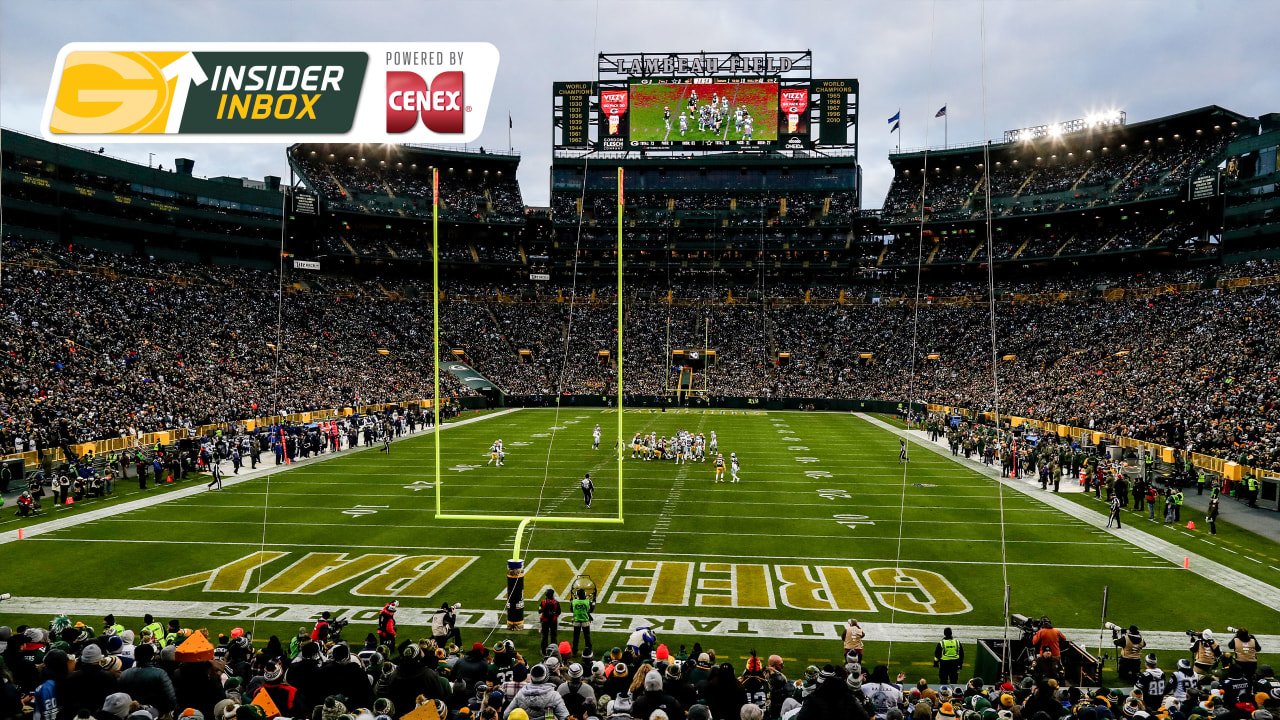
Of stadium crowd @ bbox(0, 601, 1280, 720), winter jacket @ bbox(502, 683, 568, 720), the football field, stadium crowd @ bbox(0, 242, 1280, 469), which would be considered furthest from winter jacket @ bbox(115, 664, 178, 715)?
stadium crowd @ bbox(0, 242, 1280, 469)

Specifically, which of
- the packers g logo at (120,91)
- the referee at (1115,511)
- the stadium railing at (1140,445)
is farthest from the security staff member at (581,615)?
the stadium railing at (1140,445)

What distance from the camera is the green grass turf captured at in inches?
2395

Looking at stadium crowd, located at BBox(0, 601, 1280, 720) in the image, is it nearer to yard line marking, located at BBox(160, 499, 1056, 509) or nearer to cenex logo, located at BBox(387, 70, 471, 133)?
cenex logo, located at BBox(387, 70, 471, 133)

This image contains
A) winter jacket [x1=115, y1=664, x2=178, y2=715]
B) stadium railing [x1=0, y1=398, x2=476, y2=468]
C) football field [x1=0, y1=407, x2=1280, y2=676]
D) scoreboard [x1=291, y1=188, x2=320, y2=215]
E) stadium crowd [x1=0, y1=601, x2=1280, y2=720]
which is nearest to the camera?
stadium crowd [x1=0, y1=601, x2=1280, y2=720]

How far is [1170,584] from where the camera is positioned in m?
12.7

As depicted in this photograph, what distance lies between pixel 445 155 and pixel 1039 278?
58729mm

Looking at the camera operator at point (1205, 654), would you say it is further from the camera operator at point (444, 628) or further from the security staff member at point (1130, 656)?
the camera operator at point (444, 628)

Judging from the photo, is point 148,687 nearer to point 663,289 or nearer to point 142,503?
point 142,503

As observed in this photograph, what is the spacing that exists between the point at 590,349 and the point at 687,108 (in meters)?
22.7

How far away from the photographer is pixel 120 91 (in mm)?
5484

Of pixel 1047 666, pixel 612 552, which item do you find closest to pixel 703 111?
pixel 612 552

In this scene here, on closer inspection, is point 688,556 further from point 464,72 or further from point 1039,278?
point 1039,278

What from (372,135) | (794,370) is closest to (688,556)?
(372,135)

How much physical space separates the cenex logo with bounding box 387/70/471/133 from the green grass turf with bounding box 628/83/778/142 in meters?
58.2
